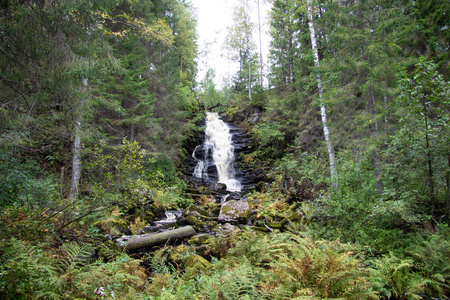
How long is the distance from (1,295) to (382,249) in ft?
20.8

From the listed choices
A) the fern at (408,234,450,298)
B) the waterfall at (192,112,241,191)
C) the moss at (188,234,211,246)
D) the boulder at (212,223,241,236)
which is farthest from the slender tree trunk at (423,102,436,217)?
the waterfall at (192,112,241,191)

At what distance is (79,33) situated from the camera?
471 cm

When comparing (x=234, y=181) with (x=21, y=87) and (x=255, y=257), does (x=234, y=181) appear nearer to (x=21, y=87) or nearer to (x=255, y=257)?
(x=255, y=257)

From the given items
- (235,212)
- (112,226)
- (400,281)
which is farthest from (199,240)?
(400,281)

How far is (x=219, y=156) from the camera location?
18656 millimetres

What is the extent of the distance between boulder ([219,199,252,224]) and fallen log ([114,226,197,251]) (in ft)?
7.74

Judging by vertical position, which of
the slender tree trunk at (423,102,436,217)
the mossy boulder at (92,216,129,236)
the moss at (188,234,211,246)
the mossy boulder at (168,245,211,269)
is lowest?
the moss at (188,234,211,246)

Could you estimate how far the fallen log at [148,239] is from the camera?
5926 mm

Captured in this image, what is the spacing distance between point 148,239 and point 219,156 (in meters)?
12.7

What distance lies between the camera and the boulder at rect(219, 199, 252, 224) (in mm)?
8852

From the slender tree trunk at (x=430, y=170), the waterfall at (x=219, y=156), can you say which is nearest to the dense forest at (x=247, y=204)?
the slender tree trunk at (x=430, y=170)

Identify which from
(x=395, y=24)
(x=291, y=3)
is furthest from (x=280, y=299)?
(x=291, y=3)

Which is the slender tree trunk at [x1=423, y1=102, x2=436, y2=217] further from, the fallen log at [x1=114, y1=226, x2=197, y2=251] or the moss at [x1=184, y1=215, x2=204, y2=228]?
the moss at [x1=184, y1=215, x2=204, y2=228]

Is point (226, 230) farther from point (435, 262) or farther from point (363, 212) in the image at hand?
point (435, 262)
